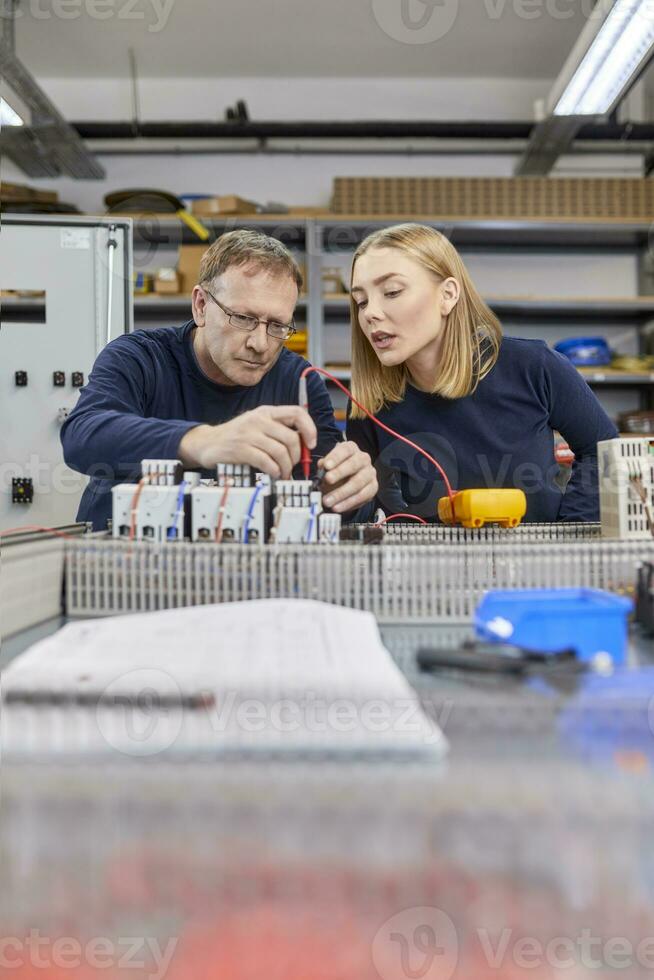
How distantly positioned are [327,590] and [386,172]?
434cm

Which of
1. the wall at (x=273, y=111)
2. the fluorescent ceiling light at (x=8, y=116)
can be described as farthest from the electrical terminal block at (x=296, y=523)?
the wall at (x=273, y=111)

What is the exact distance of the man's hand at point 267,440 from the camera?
3.31 feet

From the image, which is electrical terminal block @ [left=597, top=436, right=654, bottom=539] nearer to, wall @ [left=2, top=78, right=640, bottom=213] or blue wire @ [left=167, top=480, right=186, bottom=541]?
blue wire @ [left=167, top=480, right=186, bottom=541]

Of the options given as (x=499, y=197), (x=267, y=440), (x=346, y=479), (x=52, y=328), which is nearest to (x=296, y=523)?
(x=267, y=440)

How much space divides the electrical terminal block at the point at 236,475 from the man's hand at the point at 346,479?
0.65 ft

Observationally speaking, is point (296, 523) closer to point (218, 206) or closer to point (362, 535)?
point (362, 535)

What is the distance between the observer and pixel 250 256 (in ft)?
5.30

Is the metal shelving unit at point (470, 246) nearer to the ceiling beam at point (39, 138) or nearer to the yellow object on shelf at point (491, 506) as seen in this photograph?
the ceiling beam at point (39, 138)

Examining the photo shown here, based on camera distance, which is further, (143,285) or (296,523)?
(143,285)

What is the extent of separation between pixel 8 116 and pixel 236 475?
11.2ft

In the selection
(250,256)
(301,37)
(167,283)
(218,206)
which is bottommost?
(250,256)

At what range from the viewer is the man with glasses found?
1.18 m

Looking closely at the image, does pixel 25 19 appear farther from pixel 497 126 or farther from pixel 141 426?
pixel 141 426

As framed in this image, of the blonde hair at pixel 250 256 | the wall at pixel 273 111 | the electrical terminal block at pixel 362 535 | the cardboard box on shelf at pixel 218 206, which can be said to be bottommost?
the electrical terminal block at pixel 362 535
